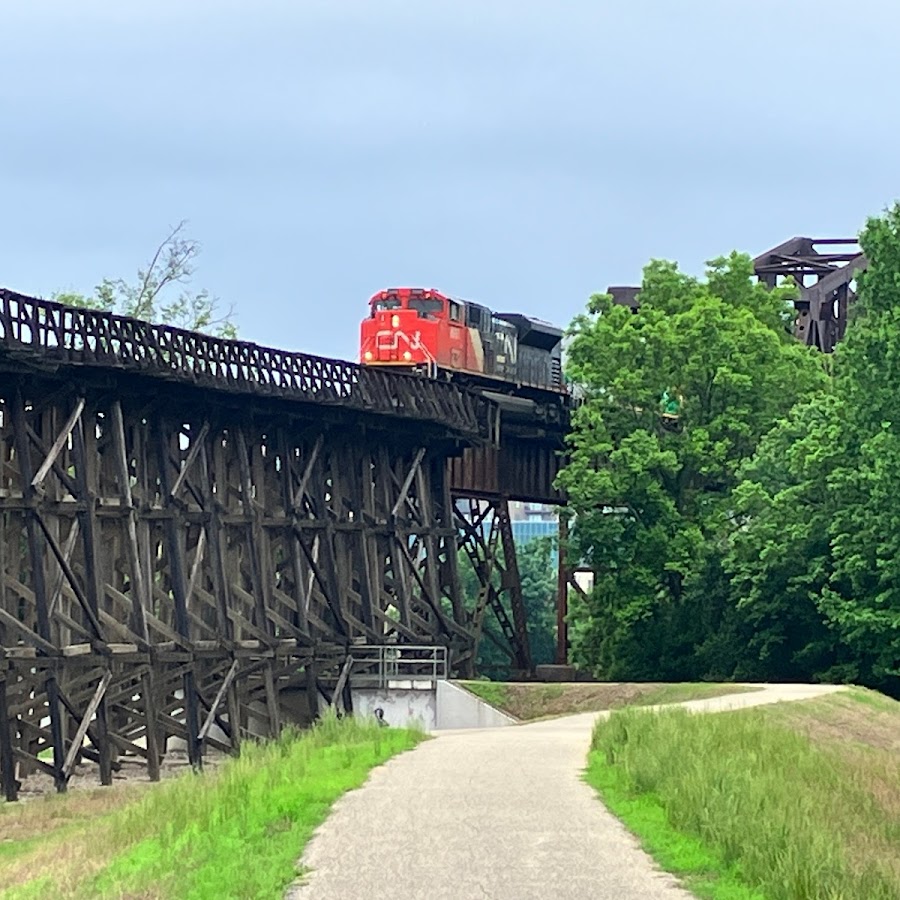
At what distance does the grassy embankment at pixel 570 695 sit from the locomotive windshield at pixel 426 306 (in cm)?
1138

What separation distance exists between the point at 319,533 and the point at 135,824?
2268 cm

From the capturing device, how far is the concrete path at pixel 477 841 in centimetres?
1280

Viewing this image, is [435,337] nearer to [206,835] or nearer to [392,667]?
[392,667]

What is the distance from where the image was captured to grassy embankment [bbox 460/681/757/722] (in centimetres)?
3725

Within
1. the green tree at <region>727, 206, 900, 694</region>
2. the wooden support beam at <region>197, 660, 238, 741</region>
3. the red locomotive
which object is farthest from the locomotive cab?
the wooden support beam at <region>197, 660, 238, 741</region>

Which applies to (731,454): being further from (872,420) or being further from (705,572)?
(872,420)

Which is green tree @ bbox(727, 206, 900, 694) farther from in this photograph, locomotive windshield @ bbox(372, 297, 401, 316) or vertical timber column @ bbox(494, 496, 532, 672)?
locomotive windshield @ bbox(372, 297, 401, 316)

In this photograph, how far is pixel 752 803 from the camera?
14977mm

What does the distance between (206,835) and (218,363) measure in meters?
20.3

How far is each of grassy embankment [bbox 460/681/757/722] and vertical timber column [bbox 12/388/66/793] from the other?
10968 mm

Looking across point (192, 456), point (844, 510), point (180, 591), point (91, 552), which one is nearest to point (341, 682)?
point (180, 591)

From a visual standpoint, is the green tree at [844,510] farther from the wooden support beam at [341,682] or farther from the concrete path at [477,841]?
the concrete path at [477,841]

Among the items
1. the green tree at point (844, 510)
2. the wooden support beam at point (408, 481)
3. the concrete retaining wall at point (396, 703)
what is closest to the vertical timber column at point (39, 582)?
the concrete retaining wall at point (396, 703)

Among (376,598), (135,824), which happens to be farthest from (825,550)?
→ (135,824)
